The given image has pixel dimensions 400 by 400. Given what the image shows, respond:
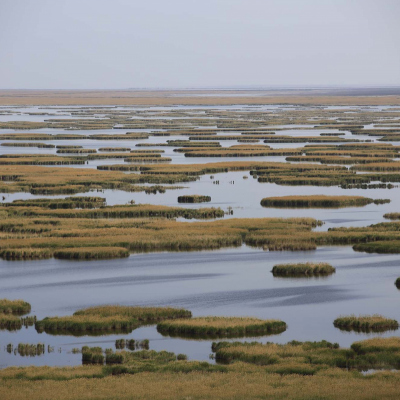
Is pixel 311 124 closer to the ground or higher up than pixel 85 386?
higher up

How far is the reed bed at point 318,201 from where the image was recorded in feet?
205

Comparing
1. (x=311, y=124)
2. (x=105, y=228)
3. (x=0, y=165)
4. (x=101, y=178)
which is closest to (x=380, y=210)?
(x=105, y=228)

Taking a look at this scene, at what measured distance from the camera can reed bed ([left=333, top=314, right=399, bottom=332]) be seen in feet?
104

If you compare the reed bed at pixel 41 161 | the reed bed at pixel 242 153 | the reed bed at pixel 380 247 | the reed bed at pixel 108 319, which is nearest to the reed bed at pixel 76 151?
the reed bed at pixel 41 161

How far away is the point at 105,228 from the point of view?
51.1 m

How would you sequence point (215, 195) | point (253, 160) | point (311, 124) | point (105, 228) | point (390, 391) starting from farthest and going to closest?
1. point (311, 124)
2. point (253, 160)
3. point (215, 195)
4. point (105, 228)
5. point (390, 391)

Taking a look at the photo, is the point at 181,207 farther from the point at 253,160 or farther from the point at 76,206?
the point at 253,160

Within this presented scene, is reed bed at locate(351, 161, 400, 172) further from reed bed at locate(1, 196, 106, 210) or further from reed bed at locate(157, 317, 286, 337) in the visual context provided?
reed bed at locate(157, 317, 286, 337)

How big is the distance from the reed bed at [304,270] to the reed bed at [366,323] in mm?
8861

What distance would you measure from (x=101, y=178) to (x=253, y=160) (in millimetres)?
22744

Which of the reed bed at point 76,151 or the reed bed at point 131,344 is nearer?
the reed bed at point 131,344

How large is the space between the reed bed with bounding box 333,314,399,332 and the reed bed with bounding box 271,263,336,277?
8.86 meters

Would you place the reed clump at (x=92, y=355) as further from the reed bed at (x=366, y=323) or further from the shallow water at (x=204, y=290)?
the reed bed at (x=366, y=323)

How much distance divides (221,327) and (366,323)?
17.6 ft
